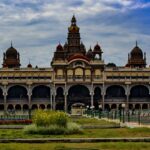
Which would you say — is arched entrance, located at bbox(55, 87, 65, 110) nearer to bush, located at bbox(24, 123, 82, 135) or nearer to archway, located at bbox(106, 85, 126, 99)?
archway, located at bbox(106, 85, 126, 99)

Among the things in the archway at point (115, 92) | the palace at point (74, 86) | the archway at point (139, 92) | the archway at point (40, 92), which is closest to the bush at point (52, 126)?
the palace at point (74, 86)

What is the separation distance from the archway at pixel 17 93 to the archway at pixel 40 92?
171 cm

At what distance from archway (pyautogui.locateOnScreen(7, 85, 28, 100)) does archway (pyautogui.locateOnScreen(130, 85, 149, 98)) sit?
20.4 m

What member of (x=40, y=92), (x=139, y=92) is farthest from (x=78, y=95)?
(x=139, y=92)

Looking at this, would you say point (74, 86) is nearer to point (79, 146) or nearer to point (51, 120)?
point (51, 120)

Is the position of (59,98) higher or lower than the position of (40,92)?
lower

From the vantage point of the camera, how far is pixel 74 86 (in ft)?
331

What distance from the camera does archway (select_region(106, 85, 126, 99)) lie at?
101 metres

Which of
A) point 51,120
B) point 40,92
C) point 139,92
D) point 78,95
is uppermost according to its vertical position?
point 40,92

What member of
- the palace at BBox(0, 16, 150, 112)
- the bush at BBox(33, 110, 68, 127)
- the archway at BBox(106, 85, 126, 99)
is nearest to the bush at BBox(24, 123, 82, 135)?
the bush at BBox(33, 110, 68, 127)

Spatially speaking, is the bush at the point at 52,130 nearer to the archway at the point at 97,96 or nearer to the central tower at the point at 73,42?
the archway at the point at 97,96

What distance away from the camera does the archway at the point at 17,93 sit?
102 metres

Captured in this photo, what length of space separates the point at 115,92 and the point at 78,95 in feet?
23.3

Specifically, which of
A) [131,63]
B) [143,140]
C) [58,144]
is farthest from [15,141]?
[131,63]
